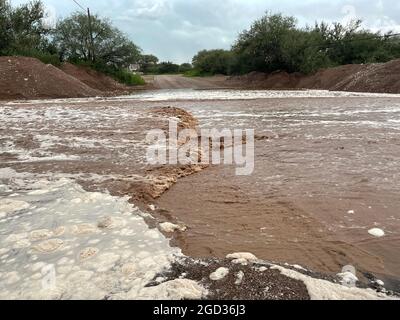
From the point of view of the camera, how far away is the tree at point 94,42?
3638cm

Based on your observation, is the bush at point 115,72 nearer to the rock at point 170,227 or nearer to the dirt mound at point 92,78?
the dirt mound at point 92,78

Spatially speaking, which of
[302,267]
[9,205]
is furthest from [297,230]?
[9,205]

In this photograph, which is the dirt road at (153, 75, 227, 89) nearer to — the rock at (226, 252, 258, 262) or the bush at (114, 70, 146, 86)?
the bush at (114, 70, 146, 86)

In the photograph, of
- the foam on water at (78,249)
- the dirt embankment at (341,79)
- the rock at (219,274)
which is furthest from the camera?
the dirt embankment at (341,79)

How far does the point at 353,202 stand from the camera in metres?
4.22

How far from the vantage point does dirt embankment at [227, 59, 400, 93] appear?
23.7 metres

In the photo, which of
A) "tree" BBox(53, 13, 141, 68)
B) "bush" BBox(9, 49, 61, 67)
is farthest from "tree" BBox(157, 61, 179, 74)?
"bush" BBox(9, 49, 61, 67)

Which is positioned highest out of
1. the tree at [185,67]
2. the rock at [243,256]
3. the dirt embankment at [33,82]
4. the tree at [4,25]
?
the tree at [185,67]

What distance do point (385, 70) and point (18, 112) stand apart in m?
21.1

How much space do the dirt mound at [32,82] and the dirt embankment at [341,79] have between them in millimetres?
16243

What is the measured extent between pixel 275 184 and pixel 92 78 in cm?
3080

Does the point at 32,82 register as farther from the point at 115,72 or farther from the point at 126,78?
the point at 126,78

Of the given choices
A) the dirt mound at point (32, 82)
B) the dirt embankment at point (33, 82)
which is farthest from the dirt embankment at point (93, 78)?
the dirt mound at point (32, 82)

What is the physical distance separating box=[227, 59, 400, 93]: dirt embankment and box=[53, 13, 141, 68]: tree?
1076cm
